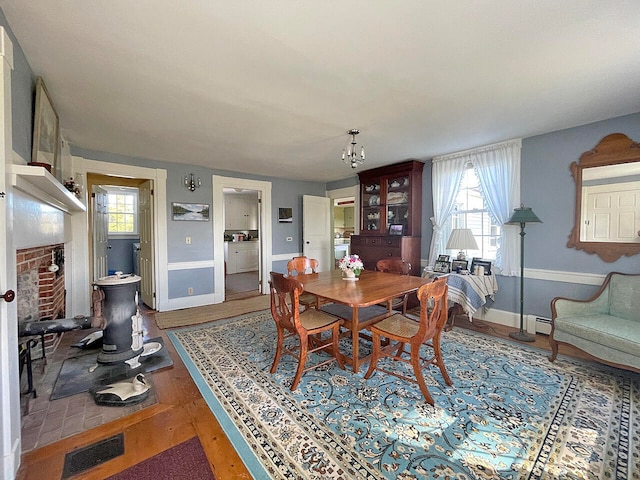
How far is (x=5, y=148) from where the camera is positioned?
129 centimetres

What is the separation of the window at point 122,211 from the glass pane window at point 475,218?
677cm

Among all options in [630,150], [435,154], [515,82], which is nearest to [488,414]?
[515,82]

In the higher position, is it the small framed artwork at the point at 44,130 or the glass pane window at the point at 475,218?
the small framed artwork at the point at 44,130

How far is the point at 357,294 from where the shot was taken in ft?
7.28

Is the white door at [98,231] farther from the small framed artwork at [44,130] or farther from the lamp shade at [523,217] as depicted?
the lamp shade at [523,217]

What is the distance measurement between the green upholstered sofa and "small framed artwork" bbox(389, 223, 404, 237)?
219cm

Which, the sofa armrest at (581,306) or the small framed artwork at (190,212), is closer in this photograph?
the sofa armrest at (581,306)

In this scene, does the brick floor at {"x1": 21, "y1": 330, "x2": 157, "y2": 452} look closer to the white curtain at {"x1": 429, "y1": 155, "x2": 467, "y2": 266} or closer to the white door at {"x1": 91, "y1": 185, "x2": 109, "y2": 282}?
the white door at {"x1": 91, "y1": 185, "x2": 109, "y2": 282}

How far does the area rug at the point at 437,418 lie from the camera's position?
4.61 feet

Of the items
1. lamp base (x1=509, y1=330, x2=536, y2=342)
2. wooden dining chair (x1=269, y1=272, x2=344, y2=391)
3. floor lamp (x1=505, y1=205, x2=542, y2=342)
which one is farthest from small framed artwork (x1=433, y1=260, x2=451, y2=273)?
wooden dining chair (x1=269, y1=272, x2=344, y2=391)

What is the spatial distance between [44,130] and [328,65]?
222cm

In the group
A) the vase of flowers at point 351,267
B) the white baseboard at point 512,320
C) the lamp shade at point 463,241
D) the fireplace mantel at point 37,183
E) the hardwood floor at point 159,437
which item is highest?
the fireplace mantel at point 37,183

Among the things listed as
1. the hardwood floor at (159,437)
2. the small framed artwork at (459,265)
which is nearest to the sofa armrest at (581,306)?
the small framed artwork at (459,265)

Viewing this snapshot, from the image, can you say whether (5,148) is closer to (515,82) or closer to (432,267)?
(515,82)
